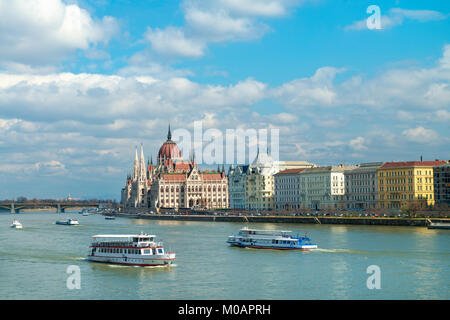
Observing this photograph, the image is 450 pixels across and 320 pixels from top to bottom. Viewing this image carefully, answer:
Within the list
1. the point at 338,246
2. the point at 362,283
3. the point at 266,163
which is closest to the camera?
the point at 362,283

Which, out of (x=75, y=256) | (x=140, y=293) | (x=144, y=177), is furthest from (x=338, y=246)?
(x=144, y=177)

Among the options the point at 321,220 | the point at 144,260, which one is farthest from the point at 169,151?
the point at 144,260

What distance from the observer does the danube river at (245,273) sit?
3100 cm

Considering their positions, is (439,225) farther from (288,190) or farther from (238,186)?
(238,186)

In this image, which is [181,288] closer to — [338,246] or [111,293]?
[111,293]

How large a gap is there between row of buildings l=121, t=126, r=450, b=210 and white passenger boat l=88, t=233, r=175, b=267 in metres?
57.6

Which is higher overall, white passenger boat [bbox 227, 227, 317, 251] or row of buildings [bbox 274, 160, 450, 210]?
row of buildings [bbox 274, 160, 450, 210]

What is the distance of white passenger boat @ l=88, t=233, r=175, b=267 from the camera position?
135 ft

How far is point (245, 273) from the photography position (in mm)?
37312

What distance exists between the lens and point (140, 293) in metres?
31.3

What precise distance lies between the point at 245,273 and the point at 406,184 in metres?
64.9

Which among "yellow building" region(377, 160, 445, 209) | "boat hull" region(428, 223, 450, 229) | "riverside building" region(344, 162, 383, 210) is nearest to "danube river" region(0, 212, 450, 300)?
"boat hull" region(428, 223, 450, 229)

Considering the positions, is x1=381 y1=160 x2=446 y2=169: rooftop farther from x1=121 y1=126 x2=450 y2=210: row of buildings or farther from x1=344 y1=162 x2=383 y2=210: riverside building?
x1=344 y1=162 x2=383 y2=210: riverside building
